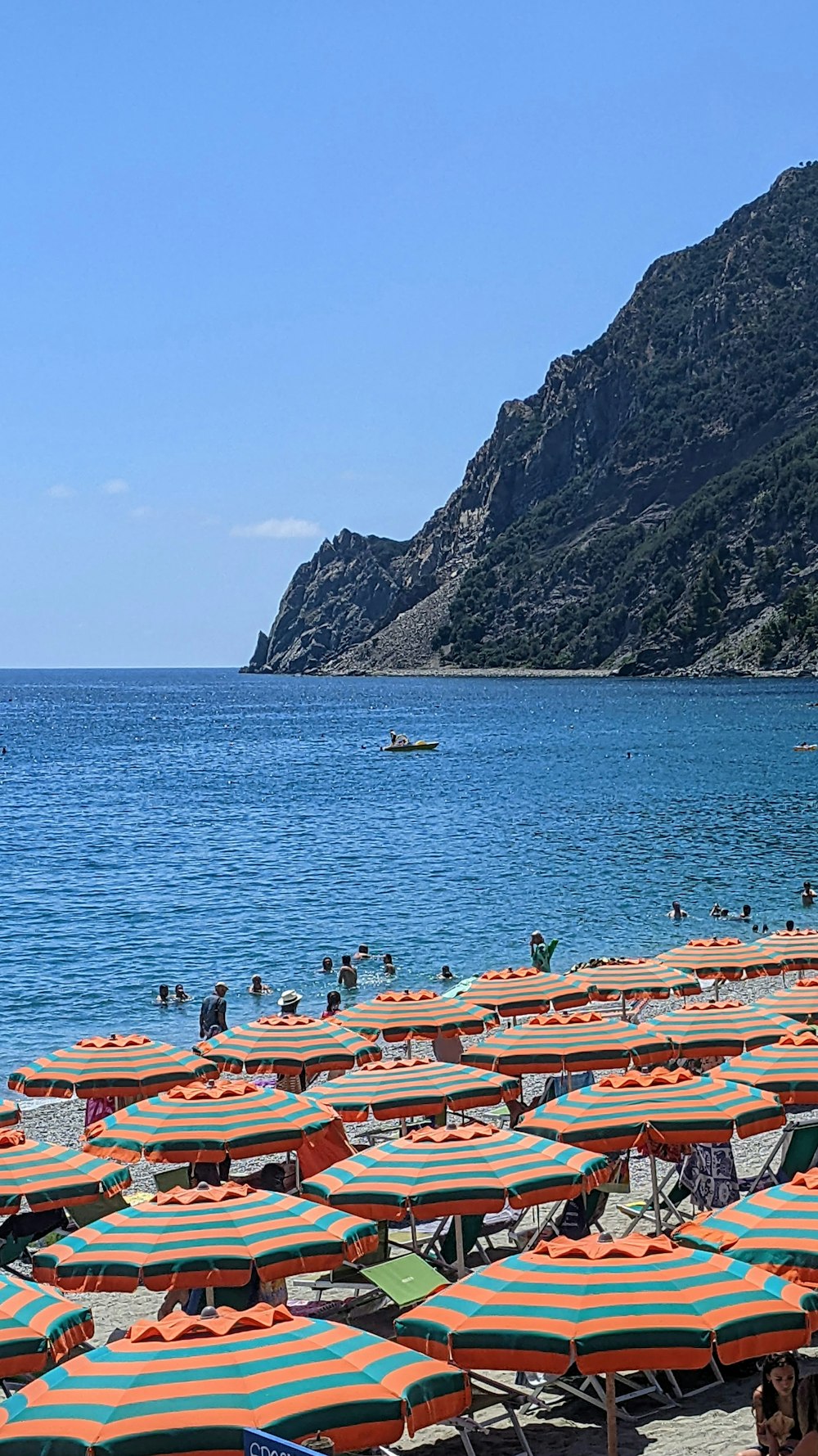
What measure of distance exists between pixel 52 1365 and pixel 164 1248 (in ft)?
4.35

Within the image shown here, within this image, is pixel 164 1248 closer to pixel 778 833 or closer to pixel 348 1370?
pixel 348 1370

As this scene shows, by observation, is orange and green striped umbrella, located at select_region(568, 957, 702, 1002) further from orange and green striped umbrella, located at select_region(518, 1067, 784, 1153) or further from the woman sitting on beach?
the woman sitting on beach

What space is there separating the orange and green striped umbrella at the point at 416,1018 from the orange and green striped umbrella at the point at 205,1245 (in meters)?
7.97

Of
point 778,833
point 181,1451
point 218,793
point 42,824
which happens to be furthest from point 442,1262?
point 218,793

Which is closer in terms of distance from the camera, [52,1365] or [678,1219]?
[52,1365]

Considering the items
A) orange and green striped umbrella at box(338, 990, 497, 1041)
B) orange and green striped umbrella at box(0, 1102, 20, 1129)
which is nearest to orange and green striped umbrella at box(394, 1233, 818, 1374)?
orange and green striped umbrella at box(0, 1102, 20, 1129)

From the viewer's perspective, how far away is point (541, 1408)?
10.7m

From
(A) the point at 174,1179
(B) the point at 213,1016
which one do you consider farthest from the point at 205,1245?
(B) the point at 213,1016

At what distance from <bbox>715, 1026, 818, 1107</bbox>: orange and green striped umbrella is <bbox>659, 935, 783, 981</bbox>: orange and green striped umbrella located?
728 cm

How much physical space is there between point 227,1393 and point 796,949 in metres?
17.0

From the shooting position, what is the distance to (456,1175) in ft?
36.8

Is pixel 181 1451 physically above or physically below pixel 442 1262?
above

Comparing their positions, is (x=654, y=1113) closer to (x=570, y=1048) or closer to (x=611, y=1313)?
(x=570, y=1048)

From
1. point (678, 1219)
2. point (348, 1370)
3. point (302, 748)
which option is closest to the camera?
point (348, 1370)
